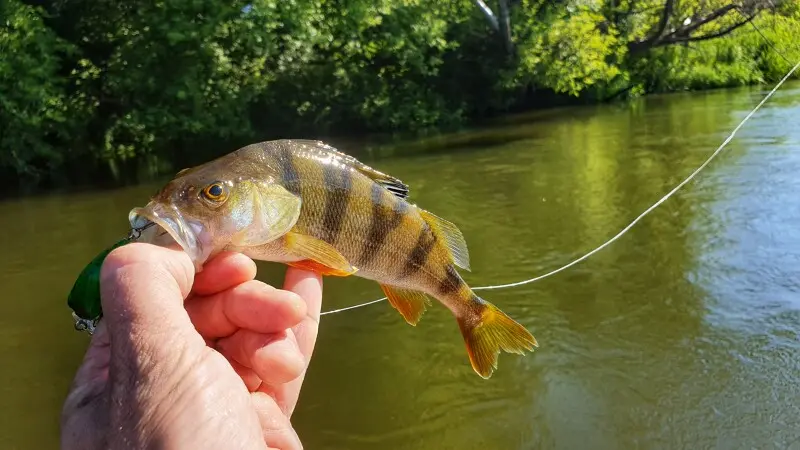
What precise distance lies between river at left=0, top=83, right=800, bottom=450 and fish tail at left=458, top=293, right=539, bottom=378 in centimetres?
194

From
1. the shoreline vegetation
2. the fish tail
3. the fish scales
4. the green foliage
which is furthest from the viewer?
the shoreline vegetation

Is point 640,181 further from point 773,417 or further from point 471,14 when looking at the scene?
point 471,14

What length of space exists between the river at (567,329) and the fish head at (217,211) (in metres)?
3.05

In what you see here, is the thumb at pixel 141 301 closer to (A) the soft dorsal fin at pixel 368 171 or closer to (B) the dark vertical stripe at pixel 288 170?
(B) the dark vertical stripe at pixel 288 170

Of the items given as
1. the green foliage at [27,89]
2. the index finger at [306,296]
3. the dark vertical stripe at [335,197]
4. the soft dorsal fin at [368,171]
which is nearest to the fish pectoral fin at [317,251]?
the dark vertical stripe at [335,197]

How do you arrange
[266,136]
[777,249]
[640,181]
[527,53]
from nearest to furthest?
[777,249] → [640,181] → [266,136] → [527,53]

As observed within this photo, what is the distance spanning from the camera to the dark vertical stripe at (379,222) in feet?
8.26

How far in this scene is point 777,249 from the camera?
752cm

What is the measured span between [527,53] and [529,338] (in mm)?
20363

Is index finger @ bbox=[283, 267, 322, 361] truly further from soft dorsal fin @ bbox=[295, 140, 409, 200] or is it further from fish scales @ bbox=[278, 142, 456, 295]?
soft dorsal fin @ bbox=[295, 140, 409, 200]

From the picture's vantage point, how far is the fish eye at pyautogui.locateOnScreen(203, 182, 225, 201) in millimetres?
2066

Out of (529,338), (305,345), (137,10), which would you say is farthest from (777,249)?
(137,10)

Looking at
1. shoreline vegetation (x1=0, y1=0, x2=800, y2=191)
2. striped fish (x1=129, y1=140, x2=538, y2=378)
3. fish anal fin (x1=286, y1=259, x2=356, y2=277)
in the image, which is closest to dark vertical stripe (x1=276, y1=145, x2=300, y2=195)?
striped fish (x1=129, y1=140, x2=538, y2=378)

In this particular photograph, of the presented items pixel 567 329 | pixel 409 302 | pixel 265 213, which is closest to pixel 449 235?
pixel 409 302
